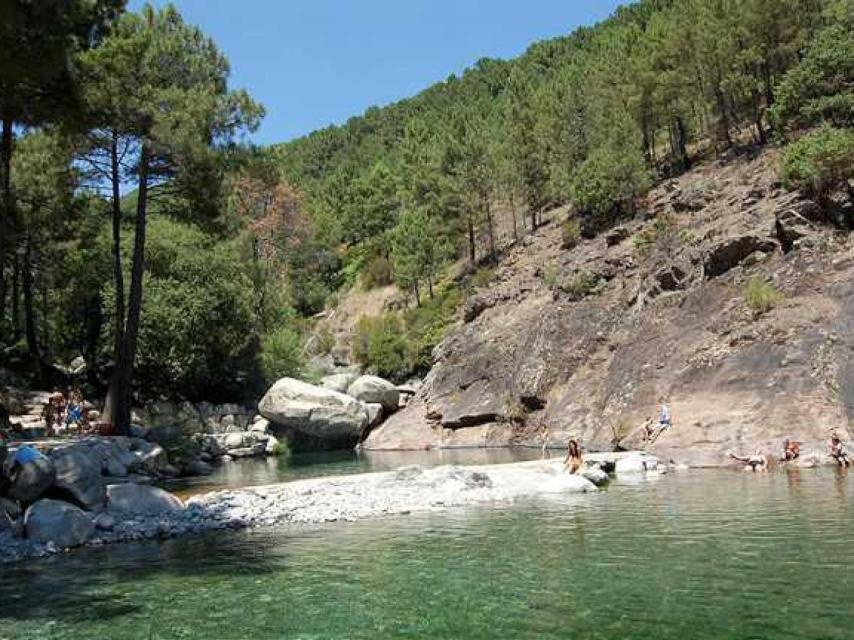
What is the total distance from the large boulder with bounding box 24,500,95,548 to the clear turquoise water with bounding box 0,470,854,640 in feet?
2.77

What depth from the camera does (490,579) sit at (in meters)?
11.6

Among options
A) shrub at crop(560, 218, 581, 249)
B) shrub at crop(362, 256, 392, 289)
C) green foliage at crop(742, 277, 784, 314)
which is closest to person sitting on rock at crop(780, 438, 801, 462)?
green foliage at crop(742, 277, 784, 314)

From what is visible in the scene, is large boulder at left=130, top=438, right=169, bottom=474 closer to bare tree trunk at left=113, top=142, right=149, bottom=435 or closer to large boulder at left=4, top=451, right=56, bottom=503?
bare tree trunk at left=113, top=142, right=149, bottom=435

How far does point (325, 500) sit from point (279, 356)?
27.6 m

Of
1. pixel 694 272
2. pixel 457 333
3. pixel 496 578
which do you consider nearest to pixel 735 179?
pixel 694 272

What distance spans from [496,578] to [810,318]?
21.0 meters

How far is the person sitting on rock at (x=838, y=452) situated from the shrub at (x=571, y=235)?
2912cm

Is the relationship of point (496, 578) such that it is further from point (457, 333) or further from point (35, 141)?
point (457, 333)

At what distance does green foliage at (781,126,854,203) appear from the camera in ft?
105

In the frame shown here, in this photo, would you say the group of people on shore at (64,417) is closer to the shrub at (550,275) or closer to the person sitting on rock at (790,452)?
the person sitting on rock at (790,452)

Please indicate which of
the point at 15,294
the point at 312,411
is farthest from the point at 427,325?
the point at 15,294

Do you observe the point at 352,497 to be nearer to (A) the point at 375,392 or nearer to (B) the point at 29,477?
(B) the point at 29,477

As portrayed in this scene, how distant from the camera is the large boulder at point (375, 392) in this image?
141 feet

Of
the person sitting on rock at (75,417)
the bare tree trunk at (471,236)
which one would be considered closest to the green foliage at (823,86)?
the bare tree trunk at (471,236)
